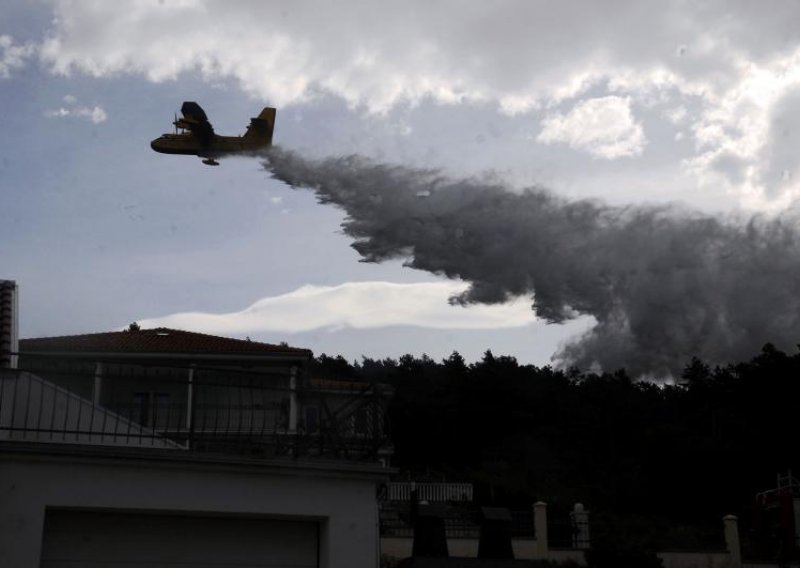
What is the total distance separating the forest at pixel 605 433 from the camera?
168ft

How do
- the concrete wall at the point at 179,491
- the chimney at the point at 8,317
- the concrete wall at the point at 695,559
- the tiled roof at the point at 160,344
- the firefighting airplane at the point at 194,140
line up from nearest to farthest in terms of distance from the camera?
the concrete wall at the point at 179,491 < the chimney at the point at 8,317 < the tiled roof at the point at 160,344 < the concrete wall at the point at 695,559 < the firefighting airplane at the point at 194,140

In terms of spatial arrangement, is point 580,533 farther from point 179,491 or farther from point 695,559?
point 179,491

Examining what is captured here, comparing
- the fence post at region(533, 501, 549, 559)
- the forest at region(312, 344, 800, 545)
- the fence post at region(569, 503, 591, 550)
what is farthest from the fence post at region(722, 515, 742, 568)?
the forest at region(312, 344, 800, 545)

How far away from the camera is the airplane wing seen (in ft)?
155

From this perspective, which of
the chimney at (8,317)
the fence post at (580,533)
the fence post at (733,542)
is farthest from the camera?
the fence post at (733,542)

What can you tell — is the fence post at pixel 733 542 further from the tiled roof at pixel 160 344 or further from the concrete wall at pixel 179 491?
the concrete wall at pixel 179 491

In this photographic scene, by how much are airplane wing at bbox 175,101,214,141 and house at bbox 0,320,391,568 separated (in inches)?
1473

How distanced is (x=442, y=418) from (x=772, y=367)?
78.4 feet

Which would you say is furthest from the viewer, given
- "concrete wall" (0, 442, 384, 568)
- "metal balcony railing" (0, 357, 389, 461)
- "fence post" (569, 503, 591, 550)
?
"fence post" (569, 503, 591, 550)

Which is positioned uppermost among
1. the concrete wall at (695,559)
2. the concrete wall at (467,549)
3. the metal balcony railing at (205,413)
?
the metal balcony railing at (205,413)

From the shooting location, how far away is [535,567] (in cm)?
1425

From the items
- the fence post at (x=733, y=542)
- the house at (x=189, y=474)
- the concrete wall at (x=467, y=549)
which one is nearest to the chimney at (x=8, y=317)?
the house at (x=189, y=474)

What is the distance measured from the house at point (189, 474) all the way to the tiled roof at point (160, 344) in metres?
12.0

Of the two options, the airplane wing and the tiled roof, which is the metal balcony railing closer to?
the tiled roof
